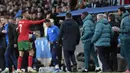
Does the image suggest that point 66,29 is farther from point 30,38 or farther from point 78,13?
point 78,13

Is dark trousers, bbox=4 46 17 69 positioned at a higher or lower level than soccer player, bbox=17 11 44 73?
lower

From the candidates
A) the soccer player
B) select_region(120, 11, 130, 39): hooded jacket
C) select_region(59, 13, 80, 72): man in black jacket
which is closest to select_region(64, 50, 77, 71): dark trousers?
select_region(59, 13, 80, 72): man in black jacket

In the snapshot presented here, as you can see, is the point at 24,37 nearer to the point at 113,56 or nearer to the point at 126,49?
the point at 113,56

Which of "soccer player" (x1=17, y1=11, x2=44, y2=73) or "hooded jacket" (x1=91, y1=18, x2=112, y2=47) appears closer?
"hooded jacket" (x1=91, y1=18, x2=112, y2=47)

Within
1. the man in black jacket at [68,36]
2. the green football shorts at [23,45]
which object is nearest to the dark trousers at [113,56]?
the man in black jacket at [68,36]

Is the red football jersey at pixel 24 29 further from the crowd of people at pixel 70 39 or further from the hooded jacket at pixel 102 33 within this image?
the hooded jacket at pixel 102 33

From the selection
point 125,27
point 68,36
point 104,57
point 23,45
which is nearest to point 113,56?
point 104,57

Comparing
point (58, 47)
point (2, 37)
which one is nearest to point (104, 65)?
point (58, 47)

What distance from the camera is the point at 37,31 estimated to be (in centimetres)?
2658

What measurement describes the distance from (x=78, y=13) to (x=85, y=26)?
401 cm

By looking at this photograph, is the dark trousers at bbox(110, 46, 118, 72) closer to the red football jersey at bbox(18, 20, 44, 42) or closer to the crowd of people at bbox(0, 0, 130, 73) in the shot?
the crowd of people at bbox(0, 0, 130, 73)

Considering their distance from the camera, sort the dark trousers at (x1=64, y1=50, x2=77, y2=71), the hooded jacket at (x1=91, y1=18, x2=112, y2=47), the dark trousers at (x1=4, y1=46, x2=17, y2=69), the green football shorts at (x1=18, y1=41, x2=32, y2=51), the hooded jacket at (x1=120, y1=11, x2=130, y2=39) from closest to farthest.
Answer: the hooded jacket at (x1=120, y1=11, x2=130, y2=39) < the hooded jacket at (x1=91, y1=18, x2=112, y2=47) < the dark trousers at (x1=64, y1=50, x2=77, y2=71) < the green football shorts at (x1=18, y1=41, x2=32, y2=51) < the dark trousers at (x1=4, y1=46, x2=17, y2=69)

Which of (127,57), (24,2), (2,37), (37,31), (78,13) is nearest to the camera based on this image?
(127,57)

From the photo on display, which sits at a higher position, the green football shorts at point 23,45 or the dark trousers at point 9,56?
the green football shorts at point 23,45
